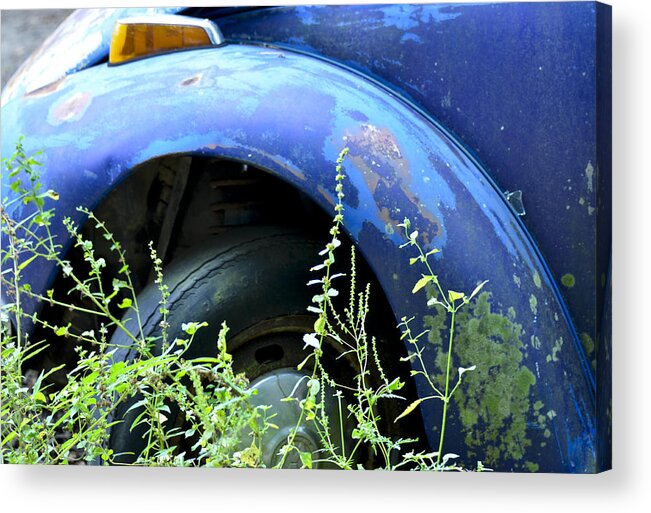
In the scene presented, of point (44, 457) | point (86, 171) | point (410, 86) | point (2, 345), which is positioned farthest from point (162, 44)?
point (44, 457)

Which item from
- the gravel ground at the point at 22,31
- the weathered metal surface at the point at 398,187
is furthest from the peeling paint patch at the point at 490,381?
the gravel ground at the point at 22,31

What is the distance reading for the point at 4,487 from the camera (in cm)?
259

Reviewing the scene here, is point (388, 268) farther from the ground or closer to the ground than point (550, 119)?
closer to the ground

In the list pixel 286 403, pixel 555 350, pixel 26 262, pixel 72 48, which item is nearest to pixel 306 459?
pixel 286 403

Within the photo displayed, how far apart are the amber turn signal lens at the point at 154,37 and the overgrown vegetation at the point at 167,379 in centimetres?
26

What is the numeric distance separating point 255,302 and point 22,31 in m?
0.66

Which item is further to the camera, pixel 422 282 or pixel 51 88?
pixel 51 88

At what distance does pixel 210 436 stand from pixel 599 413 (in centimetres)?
67

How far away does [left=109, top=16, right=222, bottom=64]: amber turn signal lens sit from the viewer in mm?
2469

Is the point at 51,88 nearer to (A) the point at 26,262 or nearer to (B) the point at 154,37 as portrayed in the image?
(B) the point at 154,37

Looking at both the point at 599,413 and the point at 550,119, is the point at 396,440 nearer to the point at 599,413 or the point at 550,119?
the point at 599,413

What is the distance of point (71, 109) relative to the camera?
2.49 meters

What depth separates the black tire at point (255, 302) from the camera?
2.44 meters

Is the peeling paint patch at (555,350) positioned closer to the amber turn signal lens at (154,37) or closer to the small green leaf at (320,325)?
the small green leaf at (320,325)
